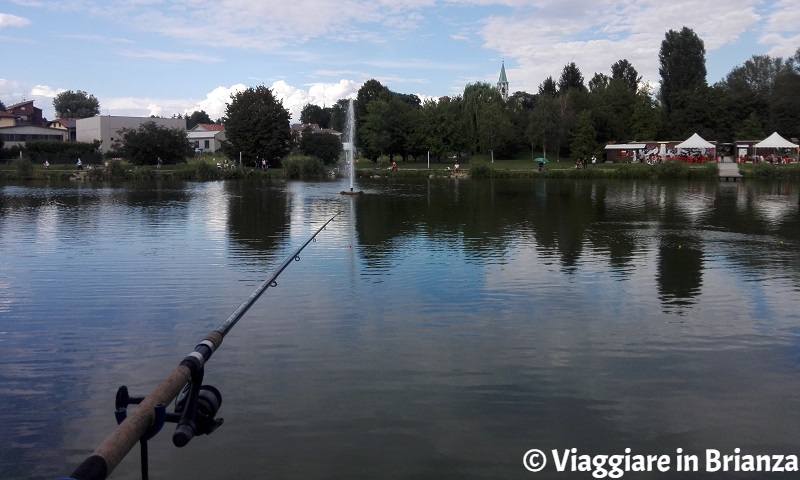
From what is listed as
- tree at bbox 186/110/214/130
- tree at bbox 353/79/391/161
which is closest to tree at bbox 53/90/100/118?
tree at bbox 186/110/214/130

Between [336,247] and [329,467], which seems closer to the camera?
[329,467]

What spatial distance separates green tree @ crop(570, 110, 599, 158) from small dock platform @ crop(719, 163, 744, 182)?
13.7 meters

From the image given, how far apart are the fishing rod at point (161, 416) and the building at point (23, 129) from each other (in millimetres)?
81438

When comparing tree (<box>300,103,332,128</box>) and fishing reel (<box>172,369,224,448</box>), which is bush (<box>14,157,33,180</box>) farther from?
tree (<box>300,103,332,128</box>)

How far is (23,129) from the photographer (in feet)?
293

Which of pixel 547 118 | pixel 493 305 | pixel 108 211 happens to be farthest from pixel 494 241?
pixel 547 118

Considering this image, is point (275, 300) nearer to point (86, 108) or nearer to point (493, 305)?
point (493, 305)

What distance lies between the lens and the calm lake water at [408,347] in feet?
20.9

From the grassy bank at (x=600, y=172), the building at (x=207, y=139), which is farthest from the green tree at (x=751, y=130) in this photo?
the building at (x=207, y=139)

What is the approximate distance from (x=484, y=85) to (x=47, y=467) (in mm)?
72137

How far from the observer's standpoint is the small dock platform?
52.7 metres

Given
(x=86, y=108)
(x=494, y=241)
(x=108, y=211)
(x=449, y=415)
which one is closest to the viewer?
(x=449, y=415)

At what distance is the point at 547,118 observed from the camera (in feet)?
223

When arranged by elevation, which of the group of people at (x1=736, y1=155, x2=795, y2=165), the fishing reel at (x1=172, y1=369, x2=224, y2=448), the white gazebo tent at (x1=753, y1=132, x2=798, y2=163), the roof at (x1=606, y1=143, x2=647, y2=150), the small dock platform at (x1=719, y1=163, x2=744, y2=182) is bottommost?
the fishing reel at (x1=172, y1=369, x2=224, y2=448)
